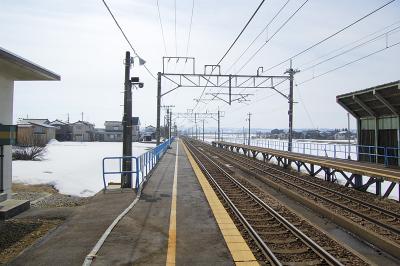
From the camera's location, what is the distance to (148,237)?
313 inches

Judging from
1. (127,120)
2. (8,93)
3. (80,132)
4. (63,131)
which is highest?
(63,131)

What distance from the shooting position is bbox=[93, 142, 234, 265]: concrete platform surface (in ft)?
21.8

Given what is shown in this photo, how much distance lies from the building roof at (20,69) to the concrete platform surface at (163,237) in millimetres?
4663

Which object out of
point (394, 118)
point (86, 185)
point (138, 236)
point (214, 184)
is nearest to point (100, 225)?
point (138, 236)

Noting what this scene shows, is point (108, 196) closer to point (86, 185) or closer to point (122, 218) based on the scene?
point (122, 218)

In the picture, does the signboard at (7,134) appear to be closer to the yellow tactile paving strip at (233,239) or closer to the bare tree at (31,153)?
the yellow tactile paving strip at (233,239)

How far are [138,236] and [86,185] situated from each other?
1381 cm

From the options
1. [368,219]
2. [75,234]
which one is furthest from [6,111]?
[368,219]

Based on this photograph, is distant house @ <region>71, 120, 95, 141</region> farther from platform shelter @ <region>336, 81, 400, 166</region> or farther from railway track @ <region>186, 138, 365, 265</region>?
railway track @ <region>186, 138, 365, 265</region>

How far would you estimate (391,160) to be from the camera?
23.2 metres

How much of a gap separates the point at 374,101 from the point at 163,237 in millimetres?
18796

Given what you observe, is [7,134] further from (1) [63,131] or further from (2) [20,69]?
(1) [63,131]

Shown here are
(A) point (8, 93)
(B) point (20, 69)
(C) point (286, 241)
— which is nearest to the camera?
(C) point (286, 241)

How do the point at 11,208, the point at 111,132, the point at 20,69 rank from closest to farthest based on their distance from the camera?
the point at 11,208
the point at 20,69
the point at 111,132
